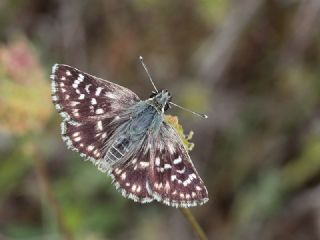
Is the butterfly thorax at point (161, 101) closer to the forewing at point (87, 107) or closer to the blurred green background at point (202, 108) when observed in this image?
the forewing at point (87, 107)

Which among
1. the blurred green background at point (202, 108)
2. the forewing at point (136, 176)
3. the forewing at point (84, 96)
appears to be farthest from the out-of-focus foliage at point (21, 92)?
the forewing at point (136, 176)

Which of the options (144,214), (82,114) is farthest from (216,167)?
(82,114)

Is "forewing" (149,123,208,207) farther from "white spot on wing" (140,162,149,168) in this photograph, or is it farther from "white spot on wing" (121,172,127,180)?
"white spot on wing" (121,172,127,180)

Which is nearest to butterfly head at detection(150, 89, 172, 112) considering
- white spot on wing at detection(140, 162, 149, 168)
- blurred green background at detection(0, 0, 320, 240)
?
white spot on wing at detection(140, 162, 149, 168)

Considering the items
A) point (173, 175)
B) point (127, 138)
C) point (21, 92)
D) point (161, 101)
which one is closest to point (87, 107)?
point (127, 138)

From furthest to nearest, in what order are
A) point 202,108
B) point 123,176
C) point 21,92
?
point 202,108, point 21,92, point 123,176

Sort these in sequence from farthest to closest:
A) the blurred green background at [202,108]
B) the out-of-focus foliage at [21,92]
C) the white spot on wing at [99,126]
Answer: the blurred green background at [202,108], the out-of-focus foliage at [21,92], the white spot on wing at [99,126]

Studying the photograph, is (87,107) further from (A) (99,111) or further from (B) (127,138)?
(B) (127,138)
